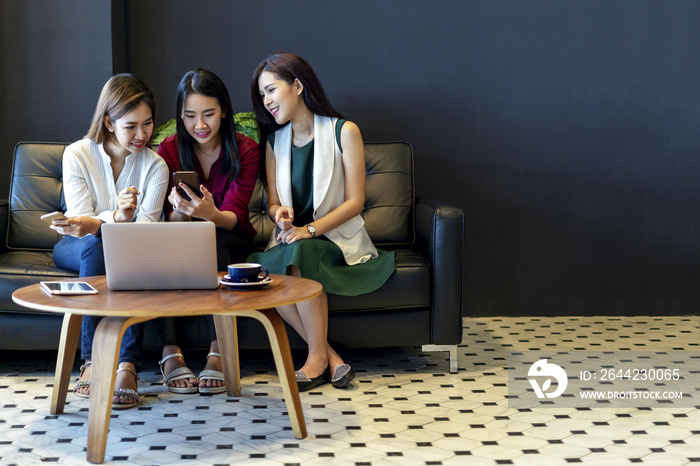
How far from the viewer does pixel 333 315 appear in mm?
2762

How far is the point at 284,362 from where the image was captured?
2.05 meters

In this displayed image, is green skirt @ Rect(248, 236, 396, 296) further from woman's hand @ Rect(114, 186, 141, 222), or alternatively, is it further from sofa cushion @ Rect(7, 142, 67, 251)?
sofa cushion @ Rect(7, 142, 67, 251)

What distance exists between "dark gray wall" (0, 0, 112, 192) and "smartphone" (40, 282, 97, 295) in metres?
1.72

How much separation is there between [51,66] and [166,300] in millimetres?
2174

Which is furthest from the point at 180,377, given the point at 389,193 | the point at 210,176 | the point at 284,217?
the point at 389,193

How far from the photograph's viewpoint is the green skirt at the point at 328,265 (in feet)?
8.70

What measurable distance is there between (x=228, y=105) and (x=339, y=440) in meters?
1.35

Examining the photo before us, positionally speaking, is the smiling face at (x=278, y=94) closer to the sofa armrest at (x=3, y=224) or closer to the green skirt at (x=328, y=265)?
the green skirt at (x=328, y=265)

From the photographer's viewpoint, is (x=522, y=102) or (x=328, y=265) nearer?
(x=328, y=265)

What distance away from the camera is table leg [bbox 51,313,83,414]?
2236 mm

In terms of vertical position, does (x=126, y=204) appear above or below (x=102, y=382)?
above

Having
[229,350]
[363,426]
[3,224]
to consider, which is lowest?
[363,426]

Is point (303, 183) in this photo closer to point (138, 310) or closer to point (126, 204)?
point (126, 204)

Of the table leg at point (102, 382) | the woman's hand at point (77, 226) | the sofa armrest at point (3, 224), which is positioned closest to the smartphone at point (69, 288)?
the table leg at point (102, 382)
